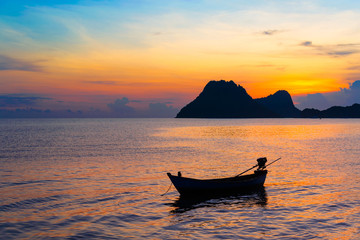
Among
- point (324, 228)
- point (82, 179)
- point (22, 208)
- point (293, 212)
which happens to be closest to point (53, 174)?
point (82, 179)

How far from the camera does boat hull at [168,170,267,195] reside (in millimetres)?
23453

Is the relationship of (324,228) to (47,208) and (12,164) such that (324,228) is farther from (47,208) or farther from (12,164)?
(12,164)

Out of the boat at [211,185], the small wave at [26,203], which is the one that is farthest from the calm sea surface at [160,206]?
the boat at [211,185]

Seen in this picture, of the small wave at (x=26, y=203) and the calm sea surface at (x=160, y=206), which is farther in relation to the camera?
the small wave at (x=26, y=203)

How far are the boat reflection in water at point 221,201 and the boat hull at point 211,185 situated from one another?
330mm

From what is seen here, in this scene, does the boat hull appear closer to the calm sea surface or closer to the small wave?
the calm sea surface

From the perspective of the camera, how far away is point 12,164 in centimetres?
4016

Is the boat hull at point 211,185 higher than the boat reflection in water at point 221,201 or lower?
higher

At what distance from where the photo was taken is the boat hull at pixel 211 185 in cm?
2345

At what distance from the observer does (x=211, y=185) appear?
24.1 m

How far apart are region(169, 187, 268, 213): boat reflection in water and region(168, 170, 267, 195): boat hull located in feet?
1.08

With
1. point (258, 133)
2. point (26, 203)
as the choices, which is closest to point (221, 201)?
point (26, 203)

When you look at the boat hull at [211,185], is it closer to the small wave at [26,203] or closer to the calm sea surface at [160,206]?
the calm sea surface at [160,206]

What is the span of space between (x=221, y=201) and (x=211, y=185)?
5.05 feet
